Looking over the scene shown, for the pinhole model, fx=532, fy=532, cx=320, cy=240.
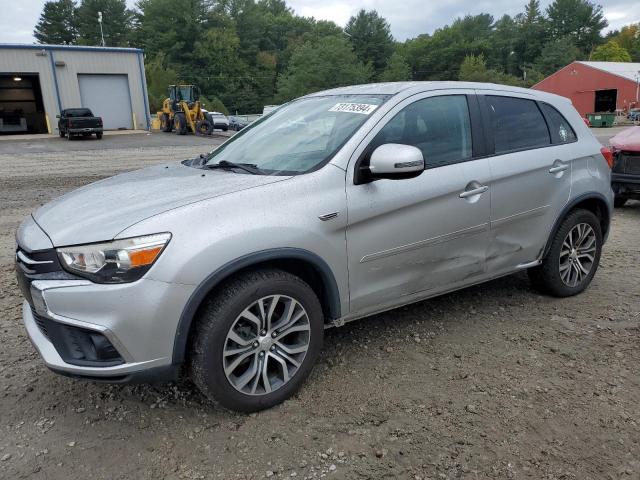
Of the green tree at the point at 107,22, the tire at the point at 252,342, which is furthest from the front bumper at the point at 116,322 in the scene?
the green tree at the point at 107,22

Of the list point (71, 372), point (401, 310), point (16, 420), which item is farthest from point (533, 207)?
point (16, 420)

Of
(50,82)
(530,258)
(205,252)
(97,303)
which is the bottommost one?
(530,258)

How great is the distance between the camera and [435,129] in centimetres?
351

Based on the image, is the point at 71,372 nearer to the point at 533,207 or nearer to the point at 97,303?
the point at 97,303

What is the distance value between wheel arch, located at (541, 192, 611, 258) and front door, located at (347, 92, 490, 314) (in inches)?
31.7

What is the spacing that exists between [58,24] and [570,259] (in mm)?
91849

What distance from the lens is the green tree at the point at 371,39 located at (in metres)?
90.5

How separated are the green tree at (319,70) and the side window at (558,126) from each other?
70.8m

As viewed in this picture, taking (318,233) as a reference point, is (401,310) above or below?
below

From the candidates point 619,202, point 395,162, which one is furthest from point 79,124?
point 395,162

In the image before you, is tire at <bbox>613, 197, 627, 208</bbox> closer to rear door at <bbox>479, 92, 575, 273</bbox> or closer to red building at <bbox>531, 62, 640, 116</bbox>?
rear door at <bbox>479, 92, 575, 273</bbox>

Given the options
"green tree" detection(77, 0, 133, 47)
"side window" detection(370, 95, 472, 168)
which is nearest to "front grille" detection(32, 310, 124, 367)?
"side window" detection(370, 95, 472, 168)

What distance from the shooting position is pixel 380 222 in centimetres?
311

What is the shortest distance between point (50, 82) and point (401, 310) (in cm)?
3430
